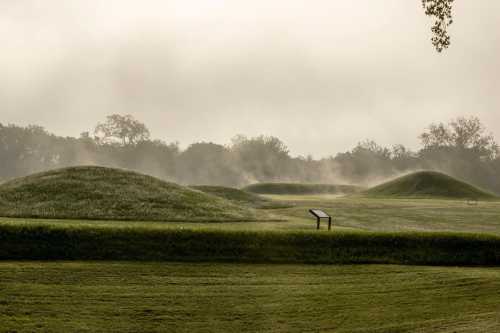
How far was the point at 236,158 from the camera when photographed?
420ft

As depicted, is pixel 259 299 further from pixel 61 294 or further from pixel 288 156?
pixel 288 156

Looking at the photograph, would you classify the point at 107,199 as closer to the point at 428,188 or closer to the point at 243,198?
the point at 243,198

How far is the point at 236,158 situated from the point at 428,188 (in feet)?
233

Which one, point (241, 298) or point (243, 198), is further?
point (243, 198)

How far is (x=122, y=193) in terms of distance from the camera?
25.9 metres

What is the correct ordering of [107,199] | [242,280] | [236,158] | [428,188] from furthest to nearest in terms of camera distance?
1. [236,158]
2. [428,188]
3. [107,199]
4. [242,280]

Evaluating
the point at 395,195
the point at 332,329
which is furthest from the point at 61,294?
the point at 395,195

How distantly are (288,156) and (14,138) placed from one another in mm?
70208

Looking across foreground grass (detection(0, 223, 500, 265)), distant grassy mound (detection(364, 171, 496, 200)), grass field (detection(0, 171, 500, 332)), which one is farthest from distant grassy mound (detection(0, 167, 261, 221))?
distant grassy mound (detection(364, 171, 496, 200))

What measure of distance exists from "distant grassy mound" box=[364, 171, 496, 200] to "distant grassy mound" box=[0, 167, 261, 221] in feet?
132

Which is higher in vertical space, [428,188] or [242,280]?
[428,188]

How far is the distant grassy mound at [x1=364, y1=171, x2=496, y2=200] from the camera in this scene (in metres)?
60.8

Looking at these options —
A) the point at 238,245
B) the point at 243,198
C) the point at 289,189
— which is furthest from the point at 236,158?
the point at 238,245

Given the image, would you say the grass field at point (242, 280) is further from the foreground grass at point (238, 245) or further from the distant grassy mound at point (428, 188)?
the distant grassy mound at point (428, 188)
